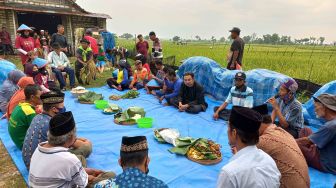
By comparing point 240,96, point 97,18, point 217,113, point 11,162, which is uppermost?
point 97,18

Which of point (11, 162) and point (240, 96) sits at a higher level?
point (240, 96)

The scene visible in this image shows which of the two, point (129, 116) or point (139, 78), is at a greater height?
point (139, 78)

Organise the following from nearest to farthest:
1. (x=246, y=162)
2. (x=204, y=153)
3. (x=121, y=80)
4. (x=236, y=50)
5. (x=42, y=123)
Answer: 1. (x=246, y=162)
2. (x=42, y=123)
3. (x=204, y=153)
4. (x=236, y=50)
5. (x=121, y=80)

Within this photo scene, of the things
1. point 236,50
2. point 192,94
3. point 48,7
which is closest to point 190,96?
point 192,94

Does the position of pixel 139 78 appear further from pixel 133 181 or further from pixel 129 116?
pixel 133 181

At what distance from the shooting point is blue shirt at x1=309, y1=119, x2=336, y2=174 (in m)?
2.76

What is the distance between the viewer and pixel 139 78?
740cm

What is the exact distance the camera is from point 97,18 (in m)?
16.7

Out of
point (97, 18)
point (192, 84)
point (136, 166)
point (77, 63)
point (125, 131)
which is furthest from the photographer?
point (97, 18)

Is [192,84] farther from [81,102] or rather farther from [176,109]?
[81,102]

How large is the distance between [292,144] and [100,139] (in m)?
2.86

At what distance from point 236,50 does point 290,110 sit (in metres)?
3.03

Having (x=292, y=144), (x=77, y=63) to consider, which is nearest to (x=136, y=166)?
(x=292, y=144)

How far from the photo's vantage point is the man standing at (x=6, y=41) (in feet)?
41.8
